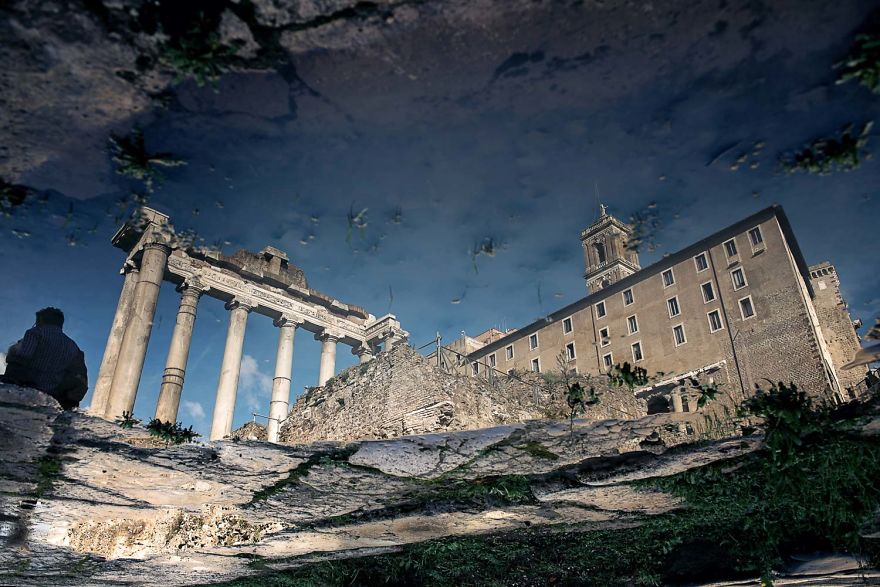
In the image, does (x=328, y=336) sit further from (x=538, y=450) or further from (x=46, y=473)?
(x=538, y=450)

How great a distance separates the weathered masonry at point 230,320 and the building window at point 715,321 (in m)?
17.2

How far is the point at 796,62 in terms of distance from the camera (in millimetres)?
3484

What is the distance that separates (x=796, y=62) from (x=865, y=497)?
5706 mm

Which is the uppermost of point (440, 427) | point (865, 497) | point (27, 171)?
point (27, 171)

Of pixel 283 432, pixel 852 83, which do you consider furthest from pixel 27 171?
pixel 283 432

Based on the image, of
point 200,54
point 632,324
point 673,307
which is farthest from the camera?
point 632,324

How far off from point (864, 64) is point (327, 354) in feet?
74.8

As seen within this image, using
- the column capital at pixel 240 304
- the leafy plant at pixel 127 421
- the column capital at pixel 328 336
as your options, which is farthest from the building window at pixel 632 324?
→ the leafy plant at pixel 127 421

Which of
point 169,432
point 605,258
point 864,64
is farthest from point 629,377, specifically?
point 605,258

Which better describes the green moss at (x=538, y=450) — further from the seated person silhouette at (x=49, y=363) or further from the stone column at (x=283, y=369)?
the stone column at (x=283, y=369)

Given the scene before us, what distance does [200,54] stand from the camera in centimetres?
322

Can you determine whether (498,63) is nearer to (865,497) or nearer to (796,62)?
(796,62)

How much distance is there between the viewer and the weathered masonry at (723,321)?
25.0 m

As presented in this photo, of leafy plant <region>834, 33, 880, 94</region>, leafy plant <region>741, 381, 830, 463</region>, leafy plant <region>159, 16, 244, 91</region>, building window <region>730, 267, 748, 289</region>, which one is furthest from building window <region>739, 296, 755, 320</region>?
leafy plant <region>159, 16, 244, 91</region>
